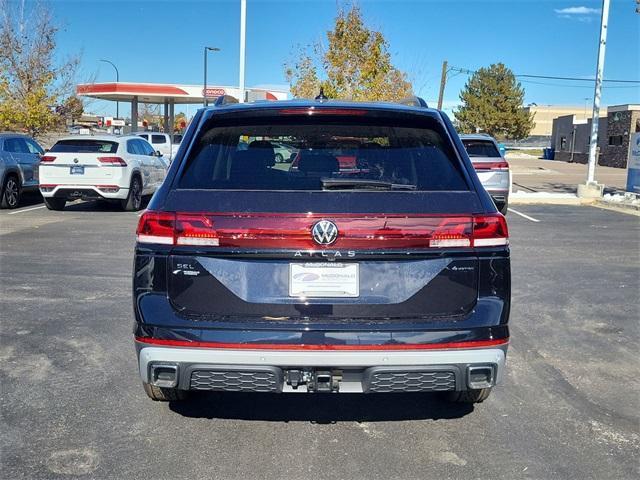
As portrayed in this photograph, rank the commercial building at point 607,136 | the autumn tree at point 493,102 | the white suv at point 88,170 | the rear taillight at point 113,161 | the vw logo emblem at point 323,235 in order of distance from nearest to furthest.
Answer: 1. the vw logo emblem at point 323,235
2. the white suv at point 88,170
3. the rear taillight at point 113,161
4. the commercial building at point 607,136
5. the autumn tree at point 493,102

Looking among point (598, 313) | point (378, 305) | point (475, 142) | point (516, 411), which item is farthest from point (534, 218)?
point (378, 305)

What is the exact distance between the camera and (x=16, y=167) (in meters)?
14.5

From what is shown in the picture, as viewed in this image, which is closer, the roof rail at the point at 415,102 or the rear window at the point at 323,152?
the rear window at the point at 323,152

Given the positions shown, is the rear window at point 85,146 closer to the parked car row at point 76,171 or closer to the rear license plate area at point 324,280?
the parked car row at point 76,171

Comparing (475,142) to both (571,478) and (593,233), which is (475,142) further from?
(571,478)

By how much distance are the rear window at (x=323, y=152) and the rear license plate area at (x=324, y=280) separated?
54cm

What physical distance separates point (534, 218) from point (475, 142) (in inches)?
84.3

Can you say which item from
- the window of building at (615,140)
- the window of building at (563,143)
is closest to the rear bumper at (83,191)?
Answer: the window of building at (615,140)

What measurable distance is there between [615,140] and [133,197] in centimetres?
4036

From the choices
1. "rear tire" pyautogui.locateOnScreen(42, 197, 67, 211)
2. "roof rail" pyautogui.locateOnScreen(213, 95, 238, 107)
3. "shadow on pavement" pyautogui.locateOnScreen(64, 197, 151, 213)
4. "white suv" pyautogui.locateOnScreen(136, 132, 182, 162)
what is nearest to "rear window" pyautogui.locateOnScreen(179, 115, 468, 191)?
"roof rail" pyautogui.locateOnScreen(213, 95, 238, 107)

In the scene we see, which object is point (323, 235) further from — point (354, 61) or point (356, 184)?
point (354, 61)

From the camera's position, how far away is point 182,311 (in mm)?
3199

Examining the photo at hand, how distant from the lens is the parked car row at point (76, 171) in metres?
13.7

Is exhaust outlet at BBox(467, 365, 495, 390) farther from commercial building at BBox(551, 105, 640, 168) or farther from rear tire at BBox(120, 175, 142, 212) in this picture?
commercial building at BBox(551, 105, 640, 168)
